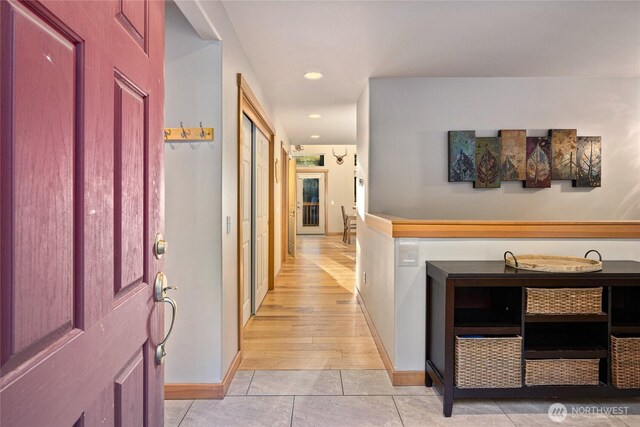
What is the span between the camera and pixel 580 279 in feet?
6.72

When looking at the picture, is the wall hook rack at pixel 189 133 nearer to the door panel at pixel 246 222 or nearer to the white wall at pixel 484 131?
the door panel at pixel 246 222

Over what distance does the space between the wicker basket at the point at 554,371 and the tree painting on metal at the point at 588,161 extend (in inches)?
91.9

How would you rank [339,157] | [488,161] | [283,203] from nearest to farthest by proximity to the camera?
1. [488,161]
2. [283,203]
3. [339,157]

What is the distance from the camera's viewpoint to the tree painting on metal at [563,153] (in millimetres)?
3783

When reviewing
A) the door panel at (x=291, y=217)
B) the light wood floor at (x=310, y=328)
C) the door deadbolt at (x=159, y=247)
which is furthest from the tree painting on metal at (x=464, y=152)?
the door panel at (x=291, y=217)

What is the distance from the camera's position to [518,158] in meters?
3.79

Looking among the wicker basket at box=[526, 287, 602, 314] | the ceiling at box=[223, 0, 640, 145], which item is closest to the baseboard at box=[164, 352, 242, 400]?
the wicker basket at box=[526, 287, 602, 314]

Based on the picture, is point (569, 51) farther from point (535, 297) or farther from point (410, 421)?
point (410, 421)

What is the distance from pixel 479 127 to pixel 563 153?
33.4 inches

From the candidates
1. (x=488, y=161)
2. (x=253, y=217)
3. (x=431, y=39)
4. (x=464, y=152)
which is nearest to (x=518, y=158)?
(x=488, y=161)

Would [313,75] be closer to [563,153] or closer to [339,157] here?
[563,153]

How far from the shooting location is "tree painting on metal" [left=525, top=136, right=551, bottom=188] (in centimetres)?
379

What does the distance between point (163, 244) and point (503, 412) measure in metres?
2.08

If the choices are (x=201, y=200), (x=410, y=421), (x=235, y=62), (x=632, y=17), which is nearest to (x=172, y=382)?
(x=201, y=200)
